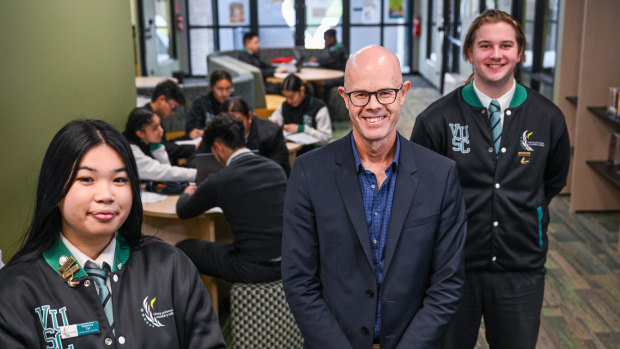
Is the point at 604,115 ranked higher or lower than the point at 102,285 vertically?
lower

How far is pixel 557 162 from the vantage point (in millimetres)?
2826

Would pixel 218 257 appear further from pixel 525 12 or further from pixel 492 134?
pixel 525 12

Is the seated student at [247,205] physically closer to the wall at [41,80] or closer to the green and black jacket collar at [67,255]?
the wall at [41,80]

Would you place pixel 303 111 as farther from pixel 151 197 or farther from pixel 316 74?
pixel 316 74

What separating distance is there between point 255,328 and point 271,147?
1874 mm

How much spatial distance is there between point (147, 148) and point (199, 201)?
1159 mm

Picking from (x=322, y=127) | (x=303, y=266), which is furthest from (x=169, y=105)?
(x=303, y=266)

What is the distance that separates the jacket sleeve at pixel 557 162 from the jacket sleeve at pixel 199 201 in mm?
1756

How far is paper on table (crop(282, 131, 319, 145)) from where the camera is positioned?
6.21 meters

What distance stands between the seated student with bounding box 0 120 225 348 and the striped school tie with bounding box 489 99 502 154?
1.37 metres

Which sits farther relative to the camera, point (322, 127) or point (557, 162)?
point (322, 127)

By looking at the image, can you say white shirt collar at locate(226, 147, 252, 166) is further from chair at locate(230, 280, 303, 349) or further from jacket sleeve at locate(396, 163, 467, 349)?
jacket sleeve at locate(396, 163, 467, 349)

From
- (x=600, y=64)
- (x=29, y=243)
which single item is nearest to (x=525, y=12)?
(x=600, y=64)

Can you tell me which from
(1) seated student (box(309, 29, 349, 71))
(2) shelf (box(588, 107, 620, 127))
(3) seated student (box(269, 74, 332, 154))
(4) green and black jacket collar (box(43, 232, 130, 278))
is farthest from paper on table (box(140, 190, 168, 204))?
(1) seated student (box(309, 29, 349, 71))
